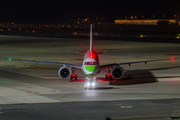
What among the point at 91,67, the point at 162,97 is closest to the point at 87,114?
the point at 162,97

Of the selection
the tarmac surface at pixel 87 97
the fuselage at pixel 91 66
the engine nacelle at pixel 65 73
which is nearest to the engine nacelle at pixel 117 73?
the tarmac surface at pixel 87 97

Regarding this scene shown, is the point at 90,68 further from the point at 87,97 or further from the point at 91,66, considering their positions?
the point at 87,97

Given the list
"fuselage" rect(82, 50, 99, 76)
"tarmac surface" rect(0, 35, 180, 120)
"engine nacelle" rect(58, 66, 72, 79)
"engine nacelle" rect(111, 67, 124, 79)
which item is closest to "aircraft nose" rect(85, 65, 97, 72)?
"fuselage" rect(82, 50, 99, 76)

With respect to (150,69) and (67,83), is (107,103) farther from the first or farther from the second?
(150,69)

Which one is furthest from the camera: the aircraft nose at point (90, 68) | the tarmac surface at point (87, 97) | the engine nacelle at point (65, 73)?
the engine nacelle at point (65, 73)

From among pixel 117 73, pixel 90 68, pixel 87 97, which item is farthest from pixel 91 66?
pixel 87 97

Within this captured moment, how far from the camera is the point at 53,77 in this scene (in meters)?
30.6

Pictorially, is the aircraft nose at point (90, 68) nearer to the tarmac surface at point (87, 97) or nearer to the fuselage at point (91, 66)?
the fuselage at point (91, 66)

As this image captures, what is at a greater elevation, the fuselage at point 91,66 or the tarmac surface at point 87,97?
the fuselage at point 91,66

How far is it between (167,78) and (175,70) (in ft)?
20.0

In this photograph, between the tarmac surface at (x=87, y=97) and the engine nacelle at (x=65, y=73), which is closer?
the tarmac surface at (x=87, y=97)

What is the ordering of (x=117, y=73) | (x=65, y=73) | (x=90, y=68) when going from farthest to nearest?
1. (x=117, y=73)
2. (x=65, y=73)
3. (x=90, y=68)

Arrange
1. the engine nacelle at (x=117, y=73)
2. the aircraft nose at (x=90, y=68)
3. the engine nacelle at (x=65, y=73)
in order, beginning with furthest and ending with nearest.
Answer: the engine nacelle at (x=117, y=73) < the engine nacelle at (x=65, y=73) < the aircraft nose at (x=90, y=68)

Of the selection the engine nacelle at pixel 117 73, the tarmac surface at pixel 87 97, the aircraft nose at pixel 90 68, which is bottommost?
the tarmac surface at pixel 87 97
